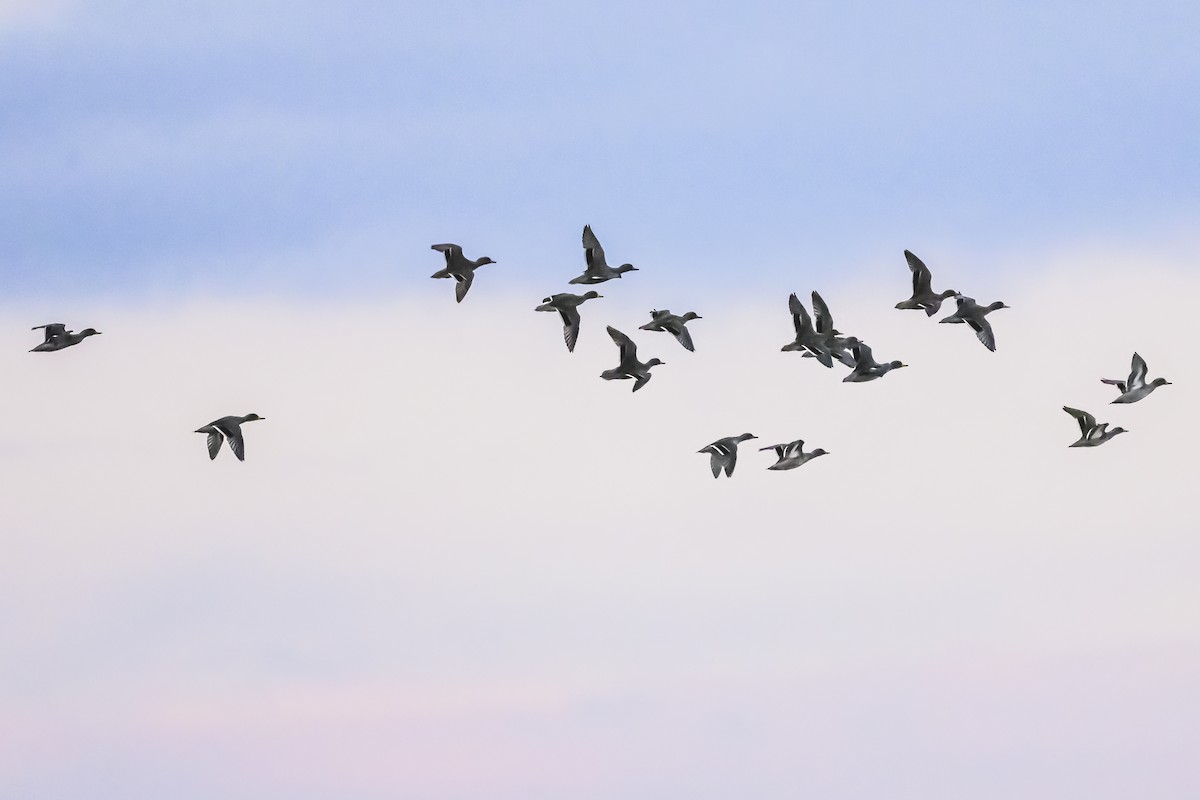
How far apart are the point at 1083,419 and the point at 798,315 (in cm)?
1126

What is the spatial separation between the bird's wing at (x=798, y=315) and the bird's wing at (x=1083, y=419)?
1017 centimetres

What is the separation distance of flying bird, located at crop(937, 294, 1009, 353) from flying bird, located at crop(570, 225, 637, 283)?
43.5 ft

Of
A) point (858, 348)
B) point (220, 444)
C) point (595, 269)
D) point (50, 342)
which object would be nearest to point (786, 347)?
point (858, 348)

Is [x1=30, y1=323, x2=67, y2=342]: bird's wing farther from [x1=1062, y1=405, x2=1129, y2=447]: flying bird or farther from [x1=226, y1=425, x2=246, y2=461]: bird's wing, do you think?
[x1=1062, y1=405, x2=1129, y2=447]: flying bird

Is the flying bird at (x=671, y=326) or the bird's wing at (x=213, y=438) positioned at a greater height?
the flying bird at (x=671, y=326)

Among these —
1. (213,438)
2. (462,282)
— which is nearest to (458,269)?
(462,282)

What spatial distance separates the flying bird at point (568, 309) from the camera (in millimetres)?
65375

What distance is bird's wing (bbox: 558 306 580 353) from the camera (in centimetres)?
6556

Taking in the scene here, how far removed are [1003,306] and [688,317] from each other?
12.8 m

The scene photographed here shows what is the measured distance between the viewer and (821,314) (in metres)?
62.9

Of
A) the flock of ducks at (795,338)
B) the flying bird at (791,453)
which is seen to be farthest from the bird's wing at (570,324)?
the flying bird at (791,453)

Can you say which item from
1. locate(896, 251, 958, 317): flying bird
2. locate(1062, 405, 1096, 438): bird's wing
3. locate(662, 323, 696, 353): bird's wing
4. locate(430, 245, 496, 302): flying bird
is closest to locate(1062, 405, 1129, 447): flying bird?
locate(1062, 405, 1096, 438): bird's wing

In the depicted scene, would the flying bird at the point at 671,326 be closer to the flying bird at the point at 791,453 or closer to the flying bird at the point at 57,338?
the flying bird at the point at 791,453

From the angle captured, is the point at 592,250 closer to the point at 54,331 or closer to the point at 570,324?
the point at 570,324
